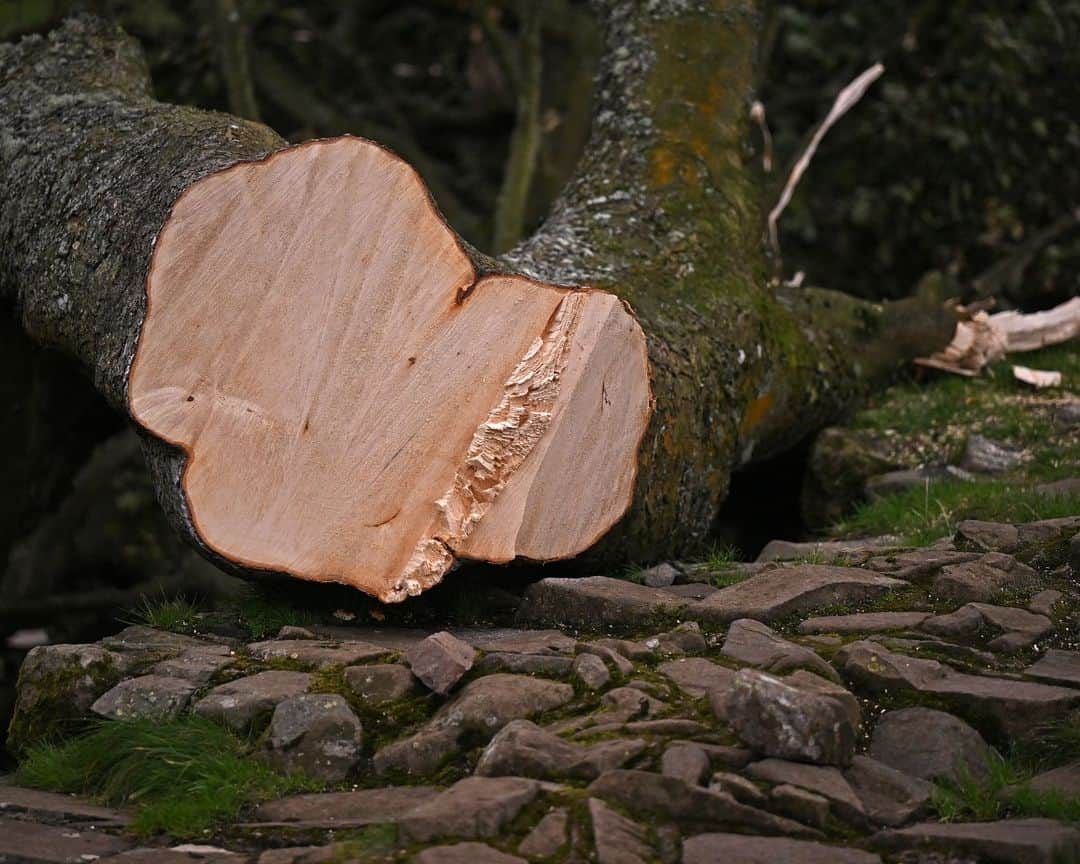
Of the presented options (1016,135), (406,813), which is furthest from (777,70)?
(406,813)

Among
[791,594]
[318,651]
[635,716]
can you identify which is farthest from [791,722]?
[318,651]

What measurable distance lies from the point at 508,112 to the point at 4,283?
6.46 m

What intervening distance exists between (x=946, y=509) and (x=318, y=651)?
2.21 meters

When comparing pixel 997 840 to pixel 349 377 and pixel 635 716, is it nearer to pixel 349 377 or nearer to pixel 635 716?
pixel 635 716

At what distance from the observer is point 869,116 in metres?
9.59

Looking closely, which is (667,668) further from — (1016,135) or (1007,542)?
(1016,135)

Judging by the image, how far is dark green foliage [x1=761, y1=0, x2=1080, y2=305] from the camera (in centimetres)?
917

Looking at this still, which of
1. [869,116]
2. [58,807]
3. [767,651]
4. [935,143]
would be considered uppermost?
[869,116]

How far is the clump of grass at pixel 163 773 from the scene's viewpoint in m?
2.73

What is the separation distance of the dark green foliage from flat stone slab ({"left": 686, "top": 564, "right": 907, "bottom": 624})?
601 centimetres

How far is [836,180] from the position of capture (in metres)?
9.74

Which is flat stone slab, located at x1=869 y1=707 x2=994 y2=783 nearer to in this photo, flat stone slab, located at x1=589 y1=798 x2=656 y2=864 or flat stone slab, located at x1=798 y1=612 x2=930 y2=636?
flat stone slab, located at x1=798 y1=612 x2=930 y2=636

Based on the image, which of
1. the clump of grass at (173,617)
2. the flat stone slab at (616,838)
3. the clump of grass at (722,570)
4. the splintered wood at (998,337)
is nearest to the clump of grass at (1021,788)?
the flat stone slab at (616,838)

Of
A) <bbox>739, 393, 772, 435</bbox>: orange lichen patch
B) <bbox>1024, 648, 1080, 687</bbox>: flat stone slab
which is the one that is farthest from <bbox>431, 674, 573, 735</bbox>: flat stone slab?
<bbox>739, 393, 772, 435</bbox>: orange lichen patch
